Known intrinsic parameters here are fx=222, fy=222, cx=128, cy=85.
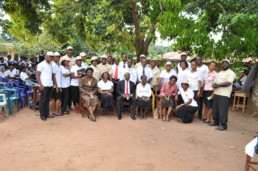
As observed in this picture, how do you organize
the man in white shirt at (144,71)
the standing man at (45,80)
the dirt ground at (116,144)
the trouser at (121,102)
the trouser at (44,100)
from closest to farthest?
1. the dirt ground at (116,144)
2. the standing man at (45,80)
3. the trouser at (44,100)
4. the trouser at (121,102)
5. the man in white shirt at (144,71)

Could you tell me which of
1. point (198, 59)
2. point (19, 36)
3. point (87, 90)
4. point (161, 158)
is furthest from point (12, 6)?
point (161, 158)

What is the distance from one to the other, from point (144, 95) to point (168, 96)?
71cm

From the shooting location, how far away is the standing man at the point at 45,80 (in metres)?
5.79

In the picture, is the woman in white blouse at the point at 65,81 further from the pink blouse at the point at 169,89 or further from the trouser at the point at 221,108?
the trouser at the point at 221,108

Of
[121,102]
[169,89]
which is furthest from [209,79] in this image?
[121,102]

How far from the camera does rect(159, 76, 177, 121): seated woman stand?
652cm

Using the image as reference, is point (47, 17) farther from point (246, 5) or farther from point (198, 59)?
point (246, 5)

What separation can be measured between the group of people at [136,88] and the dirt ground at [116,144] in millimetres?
402

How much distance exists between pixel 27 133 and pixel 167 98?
3.83 metres

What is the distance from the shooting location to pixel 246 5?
5629 mm

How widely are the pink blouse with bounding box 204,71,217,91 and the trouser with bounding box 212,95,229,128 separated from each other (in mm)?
451

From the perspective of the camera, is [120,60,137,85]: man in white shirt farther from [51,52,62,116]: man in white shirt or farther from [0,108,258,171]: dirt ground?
[51,52,62,116]: man in white shirt

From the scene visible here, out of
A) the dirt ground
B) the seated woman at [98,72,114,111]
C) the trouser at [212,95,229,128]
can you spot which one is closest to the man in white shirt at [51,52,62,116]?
the dirt ground

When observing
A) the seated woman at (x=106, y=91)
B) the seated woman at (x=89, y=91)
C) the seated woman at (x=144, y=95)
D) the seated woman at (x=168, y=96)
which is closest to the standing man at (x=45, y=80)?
the seated woman at (x=89, y=91)
